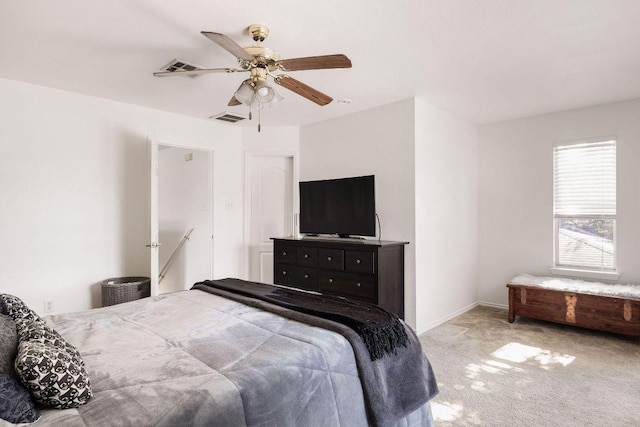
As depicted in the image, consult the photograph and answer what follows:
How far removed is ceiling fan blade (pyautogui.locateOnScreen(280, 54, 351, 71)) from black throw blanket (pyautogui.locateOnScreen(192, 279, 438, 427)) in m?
1.46

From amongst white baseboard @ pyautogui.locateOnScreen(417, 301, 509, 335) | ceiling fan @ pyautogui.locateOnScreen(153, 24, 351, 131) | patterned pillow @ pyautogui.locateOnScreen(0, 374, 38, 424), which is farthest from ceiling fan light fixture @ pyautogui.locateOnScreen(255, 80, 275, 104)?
white baseboard @ pyautogui.locateOnScreen(417, 301, 509, 335)

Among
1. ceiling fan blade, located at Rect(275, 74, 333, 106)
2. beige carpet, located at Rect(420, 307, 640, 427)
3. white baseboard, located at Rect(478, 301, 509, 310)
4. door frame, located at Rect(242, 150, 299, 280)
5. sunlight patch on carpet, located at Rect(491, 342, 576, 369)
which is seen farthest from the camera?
door frame, located at Rect(242, 150, 299, 280)

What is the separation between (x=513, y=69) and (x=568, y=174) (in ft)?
6.63

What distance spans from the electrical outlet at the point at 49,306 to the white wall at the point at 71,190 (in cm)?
4

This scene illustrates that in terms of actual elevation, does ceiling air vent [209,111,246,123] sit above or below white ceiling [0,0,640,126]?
below

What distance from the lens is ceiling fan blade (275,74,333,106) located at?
254 cm

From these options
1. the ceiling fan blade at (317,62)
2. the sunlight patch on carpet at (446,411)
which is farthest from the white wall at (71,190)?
the sunlight patch on carpet at (446,411)

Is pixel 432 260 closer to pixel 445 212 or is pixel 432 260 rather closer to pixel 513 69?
pixel 445 212

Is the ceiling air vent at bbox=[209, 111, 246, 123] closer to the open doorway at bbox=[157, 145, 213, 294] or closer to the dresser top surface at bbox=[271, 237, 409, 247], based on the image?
the open doorway at bbox=[157, 145, 213, 294]

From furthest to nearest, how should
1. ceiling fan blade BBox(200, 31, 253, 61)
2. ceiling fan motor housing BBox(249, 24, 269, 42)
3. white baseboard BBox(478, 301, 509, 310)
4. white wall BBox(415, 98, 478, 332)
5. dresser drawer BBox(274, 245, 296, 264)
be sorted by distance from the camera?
white baseboard BBox(478, 301, 509, 310) → dresser drawer BBox(274, 245, 296, 264) → white wall BBox(415, 98, 478, 332) → ceiling fan motor housing BBox(249, 24, 269, 42) → ceiling fan blade BBox(200, 31, 253, 61)

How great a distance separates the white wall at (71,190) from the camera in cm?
338

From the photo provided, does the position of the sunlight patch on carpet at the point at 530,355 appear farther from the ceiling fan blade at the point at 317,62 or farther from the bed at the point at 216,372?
the ceiling fan blade at the point at 317,62

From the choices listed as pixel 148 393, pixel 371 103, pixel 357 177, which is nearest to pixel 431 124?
pixel 371 103

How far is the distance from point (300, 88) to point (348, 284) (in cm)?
205
